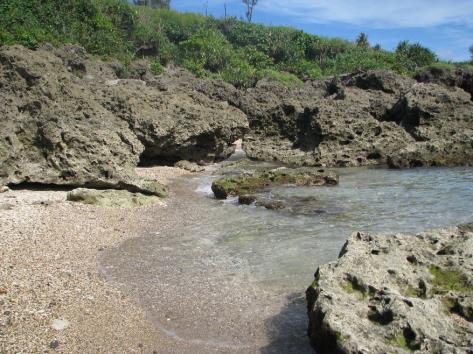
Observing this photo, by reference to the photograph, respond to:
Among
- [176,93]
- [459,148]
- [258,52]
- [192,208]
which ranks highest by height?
[258,52]

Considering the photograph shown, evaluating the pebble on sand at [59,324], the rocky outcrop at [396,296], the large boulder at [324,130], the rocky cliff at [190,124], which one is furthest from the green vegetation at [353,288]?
the large boulder at [324,130]

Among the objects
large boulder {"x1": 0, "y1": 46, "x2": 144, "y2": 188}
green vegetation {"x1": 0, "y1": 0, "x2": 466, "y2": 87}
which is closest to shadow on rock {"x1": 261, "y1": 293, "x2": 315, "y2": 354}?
large boulder {"x1": 0, "y1": 46, "x2": 144, "y2": 188}

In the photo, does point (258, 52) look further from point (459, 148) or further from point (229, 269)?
point (229, 269)

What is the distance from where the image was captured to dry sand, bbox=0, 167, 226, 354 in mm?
4957

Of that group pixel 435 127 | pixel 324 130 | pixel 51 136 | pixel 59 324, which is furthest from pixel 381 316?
pixel 435 127

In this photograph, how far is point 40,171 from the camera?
11305 mm

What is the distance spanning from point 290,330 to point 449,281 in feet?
5.69

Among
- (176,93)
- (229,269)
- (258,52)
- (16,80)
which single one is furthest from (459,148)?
(258,52)

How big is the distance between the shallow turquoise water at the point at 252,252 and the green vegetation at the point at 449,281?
58.1 inches

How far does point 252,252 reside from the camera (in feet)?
26.5

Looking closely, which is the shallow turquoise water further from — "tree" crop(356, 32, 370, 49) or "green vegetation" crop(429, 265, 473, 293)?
"tree" crop(356, 32, 370, 49)

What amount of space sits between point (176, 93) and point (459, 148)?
34.8 feet

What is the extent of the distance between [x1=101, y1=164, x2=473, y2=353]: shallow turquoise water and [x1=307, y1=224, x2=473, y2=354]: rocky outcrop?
29.4 inches

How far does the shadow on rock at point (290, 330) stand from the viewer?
4.95m
